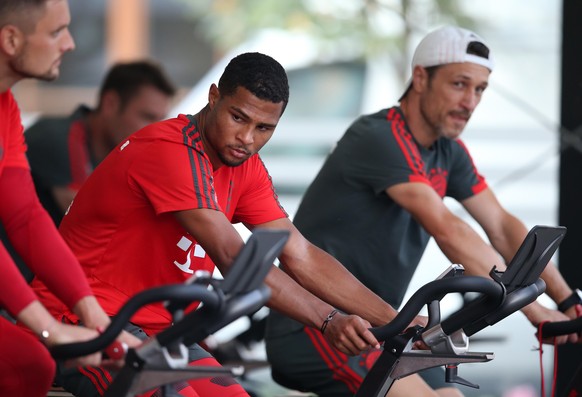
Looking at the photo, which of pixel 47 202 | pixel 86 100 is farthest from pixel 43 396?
pixel 86 100

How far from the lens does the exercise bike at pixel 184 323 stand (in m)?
2.61

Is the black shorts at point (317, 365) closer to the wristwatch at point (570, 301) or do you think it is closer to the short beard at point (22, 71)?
the wristwatch at point (570, 301)

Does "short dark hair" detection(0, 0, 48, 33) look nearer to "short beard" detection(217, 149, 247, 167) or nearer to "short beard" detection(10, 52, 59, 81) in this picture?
"short beard" detection(10, 52, 59, 81)

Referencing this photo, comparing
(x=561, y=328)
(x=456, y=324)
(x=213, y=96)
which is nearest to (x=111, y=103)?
(x=213, y=96)

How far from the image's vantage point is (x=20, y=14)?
2934 millimetres

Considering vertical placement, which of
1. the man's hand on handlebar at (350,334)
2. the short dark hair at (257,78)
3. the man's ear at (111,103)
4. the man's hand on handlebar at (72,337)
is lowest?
the man's hand on handlebar at (350,334)

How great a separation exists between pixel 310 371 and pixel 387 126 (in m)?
0.92

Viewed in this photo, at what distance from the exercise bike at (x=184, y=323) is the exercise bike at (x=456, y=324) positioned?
62cm

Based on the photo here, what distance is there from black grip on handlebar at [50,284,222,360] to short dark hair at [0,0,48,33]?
77 cm

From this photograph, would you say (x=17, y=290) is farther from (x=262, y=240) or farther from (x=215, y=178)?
(x=215, y=178)

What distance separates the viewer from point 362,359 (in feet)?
13.9

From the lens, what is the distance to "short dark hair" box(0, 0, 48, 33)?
2.93m

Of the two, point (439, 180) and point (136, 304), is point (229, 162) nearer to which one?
point (136, 304)

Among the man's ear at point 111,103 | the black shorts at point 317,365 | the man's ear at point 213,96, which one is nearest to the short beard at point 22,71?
the man's ear at point 213,96
